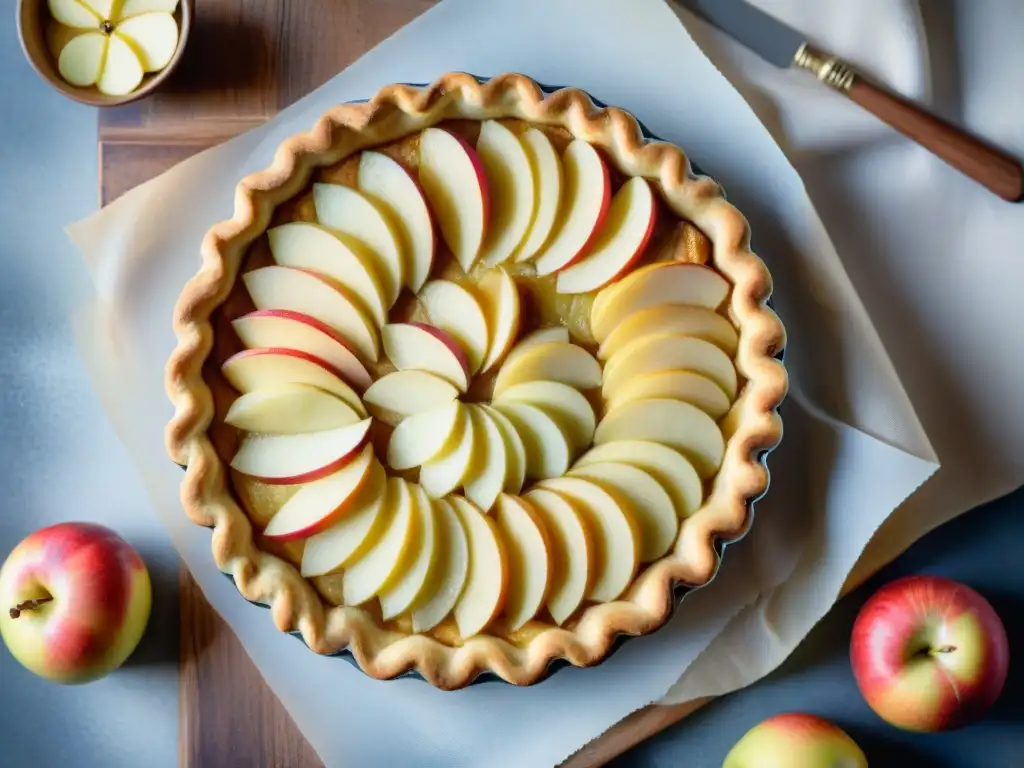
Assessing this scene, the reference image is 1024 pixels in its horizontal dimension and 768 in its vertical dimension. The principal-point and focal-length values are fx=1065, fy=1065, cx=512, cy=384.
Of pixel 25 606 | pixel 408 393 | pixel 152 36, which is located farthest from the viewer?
pixel 152 36

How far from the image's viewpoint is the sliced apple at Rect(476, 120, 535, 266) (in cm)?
216

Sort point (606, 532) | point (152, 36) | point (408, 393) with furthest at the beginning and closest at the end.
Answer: point (152, 36)
point (408, 393)
point (606, 532)

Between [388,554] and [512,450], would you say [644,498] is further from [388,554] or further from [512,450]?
[388,554]

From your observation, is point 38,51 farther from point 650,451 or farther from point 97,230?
point 650,451

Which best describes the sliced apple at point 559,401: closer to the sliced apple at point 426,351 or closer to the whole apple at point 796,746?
the sliced apple at point 426,351

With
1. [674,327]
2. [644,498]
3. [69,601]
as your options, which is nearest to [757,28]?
[674,327]

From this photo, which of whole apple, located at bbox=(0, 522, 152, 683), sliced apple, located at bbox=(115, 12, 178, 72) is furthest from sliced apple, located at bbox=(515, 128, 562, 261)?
whole apple, located at bbox=(0, 522, 152, 683)

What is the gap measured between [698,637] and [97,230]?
5.27 ft

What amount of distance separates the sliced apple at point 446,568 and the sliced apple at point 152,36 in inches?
47.4

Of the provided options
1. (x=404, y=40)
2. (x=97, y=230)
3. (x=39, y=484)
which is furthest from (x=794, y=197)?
(x=39, y=484)

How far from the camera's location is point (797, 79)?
243 centimetres

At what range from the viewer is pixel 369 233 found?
85.7 inches

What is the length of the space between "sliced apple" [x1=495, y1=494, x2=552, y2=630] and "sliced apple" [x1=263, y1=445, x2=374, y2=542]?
0.92 feet

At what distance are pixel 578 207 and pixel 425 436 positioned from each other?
56 cm
